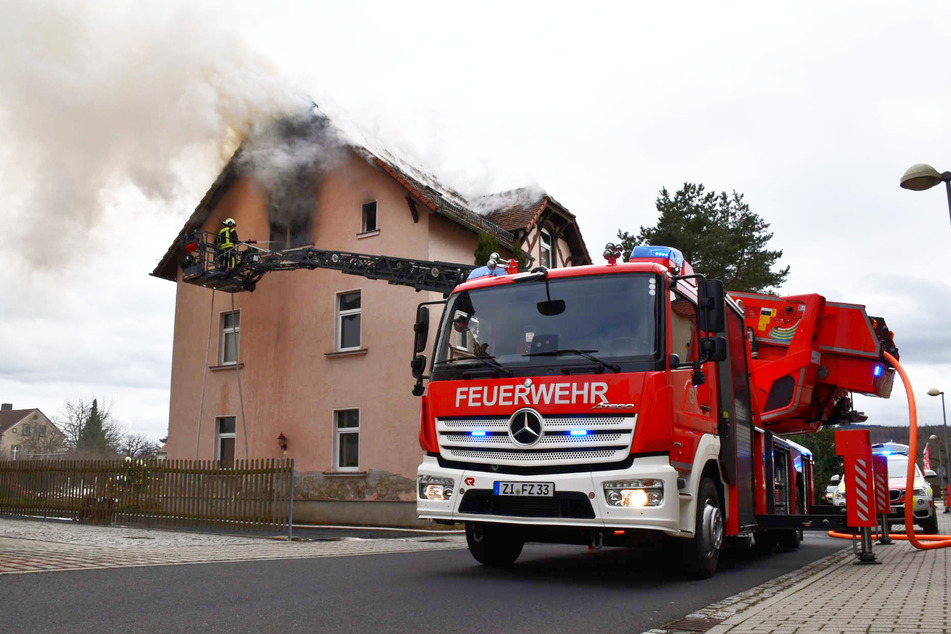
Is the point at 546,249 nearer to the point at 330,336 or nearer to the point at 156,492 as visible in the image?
A: the point at 330,336

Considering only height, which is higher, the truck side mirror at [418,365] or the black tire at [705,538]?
the truck side mirror at [418,365]

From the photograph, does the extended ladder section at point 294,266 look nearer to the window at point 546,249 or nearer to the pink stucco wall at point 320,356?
the pink stucco wall at point 320,356

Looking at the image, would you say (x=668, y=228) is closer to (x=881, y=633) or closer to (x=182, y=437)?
(x=182, y=437)

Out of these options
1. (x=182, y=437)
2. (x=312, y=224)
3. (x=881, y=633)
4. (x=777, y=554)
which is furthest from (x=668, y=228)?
(x=881, y=633)

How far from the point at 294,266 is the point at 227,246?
2250 mm

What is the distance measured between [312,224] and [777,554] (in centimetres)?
1511

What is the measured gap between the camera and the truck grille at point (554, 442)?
7.42m

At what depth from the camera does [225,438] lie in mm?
24594

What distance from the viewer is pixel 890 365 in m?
12.1

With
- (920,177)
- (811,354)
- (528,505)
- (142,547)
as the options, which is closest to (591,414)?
(528,505)

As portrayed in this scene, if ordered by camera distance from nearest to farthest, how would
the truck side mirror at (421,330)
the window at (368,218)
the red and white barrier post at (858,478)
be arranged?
the truck side mirror at (421,330) < the red and white barrier post at (858,478) < the window at (368,218)

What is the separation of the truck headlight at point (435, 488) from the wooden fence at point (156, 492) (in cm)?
636

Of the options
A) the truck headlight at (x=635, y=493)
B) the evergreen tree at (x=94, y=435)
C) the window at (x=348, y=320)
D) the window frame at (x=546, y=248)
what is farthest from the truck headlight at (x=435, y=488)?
the evergreen tree at (x=94, y=435)

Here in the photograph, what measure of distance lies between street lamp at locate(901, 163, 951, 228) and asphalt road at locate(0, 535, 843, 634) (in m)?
7.18
